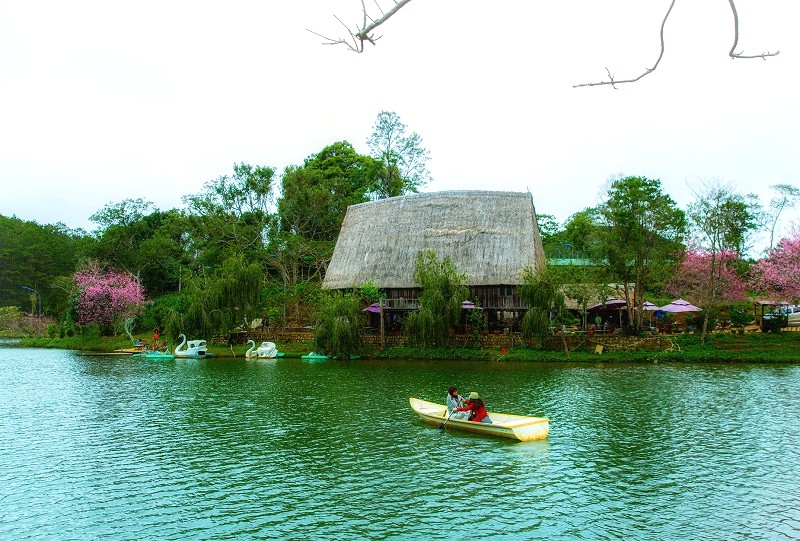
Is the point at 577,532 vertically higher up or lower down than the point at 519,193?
lower down

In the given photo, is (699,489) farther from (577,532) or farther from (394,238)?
(394,238)

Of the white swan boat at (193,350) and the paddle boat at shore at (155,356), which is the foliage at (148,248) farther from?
the white swan boat at (193,350)

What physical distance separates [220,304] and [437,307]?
14917mm

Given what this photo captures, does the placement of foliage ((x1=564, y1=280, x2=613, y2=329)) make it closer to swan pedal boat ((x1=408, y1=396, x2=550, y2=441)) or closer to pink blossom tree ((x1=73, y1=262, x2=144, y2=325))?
swan pedal boat ((x1=408, y1=396, x2=550, y2=441))

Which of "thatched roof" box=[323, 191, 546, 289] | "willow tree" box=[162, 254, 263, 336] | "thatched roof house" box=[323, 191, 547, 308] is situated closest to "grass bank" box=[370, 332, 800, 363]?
"thatched roof house" box=[323, 191, 547, 308]

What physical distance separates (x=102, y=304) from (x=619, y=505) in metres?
50.9

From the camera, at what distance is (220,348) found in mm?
46469

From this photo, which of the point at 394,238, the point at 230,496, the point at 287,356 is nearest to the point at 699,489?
the point at 230,496

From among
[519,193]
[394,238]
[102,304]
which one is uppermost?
[519,193]

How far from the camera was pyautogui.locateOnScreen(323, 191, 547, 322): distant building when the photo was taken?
143 ft

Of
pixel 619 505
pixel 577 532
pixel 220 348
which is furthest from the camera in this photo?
pixel 220 348

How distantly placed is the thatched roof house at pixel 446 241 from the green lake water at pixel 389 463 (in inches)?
620

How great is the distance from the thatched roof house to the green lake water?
15759 mm

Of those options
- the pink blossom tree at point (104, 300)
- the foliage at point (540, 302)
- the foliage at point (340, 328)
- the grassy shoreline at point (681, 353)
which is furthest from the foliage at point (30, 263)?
the foliage at point (540, 302)
